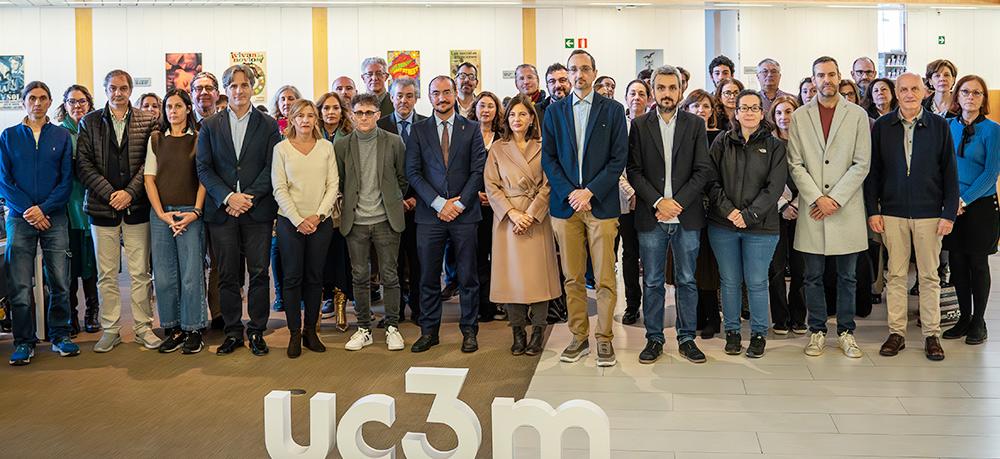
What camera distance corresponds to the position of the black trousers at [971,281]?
4941mm

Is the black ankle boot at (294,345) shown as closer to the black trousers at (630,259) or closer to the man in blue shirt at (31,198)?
the man in blue shirt at (31,198)

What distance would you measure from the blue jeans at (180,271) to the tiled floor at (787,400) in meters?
2.06

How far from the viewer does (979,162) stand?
493 cm

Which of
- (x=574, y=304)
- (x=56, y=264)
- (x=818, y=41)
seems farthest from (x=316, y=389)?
(x=818, y=41)

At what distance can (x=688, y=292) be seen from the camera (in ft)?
15.6

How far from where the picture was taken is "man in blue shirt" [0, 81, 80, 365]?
487 centimetres

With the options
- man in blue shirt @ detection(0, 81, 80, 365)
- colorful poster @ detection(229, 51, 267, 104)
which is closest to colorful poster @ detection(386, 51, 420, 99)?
colorful poster @ detection(229, 51, 267, 104)

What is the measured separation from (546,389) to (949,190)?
7.96ft

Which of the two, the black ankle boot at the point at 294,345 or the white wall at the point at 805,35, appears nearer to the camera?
the black ankle boot at the point at 294,345

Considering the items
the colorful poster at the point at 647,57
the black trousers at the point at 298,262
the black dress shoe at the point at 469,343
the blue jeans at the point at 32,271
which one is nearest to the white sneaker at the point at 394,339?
the black dress shoe at the point at 469,343

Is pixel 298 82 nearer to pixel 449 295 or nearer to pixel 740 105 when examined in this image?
pixel 449 295

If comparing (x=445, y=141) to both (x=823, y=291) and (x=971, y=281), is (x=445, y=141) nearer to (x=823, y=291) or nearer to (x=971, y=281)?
(x=823, y=291)

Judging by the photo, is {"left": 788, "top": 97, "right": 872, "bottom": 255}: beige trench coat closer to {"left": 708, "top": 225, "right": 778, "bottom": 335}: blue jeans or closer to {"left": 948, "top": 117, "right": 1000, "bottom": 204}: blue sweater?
{"left": 708, "top": 225, "right": 778, "bottom": 335}: blue jeans

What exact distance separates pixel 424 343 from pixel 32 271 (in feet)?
7.58
